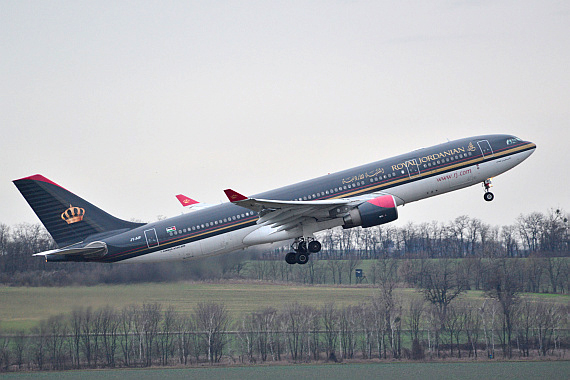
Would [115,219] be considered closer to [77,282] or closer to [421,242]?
[77,282]

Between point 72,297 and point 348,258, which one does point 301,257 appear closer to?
point 72,297

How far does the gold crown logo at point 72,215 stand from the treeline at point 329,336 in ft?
114

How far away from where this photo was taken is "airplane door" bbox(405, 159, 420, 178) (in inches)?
1768

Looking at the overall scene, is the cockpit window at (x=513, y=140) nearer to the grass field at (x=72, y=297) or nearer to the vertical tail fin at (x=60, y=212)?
the grass field at (x=72, y=297)

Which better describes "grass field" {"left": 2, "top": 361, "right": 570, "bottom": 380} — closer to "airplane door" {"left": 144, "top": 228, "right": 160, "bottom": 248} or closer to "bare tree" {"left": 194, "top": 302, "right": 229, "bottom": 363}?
"bare tree" {"left": 194, "top": 302, "right": 229, "bottom": 363}

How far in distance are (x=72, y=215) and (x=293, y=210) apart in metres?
13.1

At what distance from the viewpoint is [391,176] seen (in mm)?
44719

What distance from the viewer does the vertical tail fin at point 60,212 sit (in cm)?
4484

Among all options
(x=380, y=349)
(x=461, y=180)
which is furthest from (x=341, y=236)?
(x=461, y=180)

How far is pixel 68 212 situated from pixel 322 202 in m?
15.1

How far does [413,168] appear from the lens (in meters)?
45.0

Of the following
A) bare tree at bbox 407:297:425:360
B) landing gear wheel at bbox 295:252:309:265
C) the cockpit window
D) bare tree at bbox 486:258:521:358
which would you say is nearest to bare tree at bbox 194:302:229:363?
bare tree at bbox 407:297:425:360

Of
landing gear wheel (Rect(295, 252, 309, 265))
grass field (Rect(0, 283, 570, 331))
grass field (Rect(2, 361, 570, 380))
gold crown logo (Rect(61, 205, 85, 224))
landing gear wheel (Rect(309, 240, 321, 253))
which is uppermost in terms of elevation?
gold crown logo (Rect(61, 205, 85, 224))

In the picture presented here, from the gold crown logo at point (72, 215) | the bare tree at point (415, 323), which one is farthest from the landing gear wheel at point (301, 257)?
the bare tree at point (415, 323)
